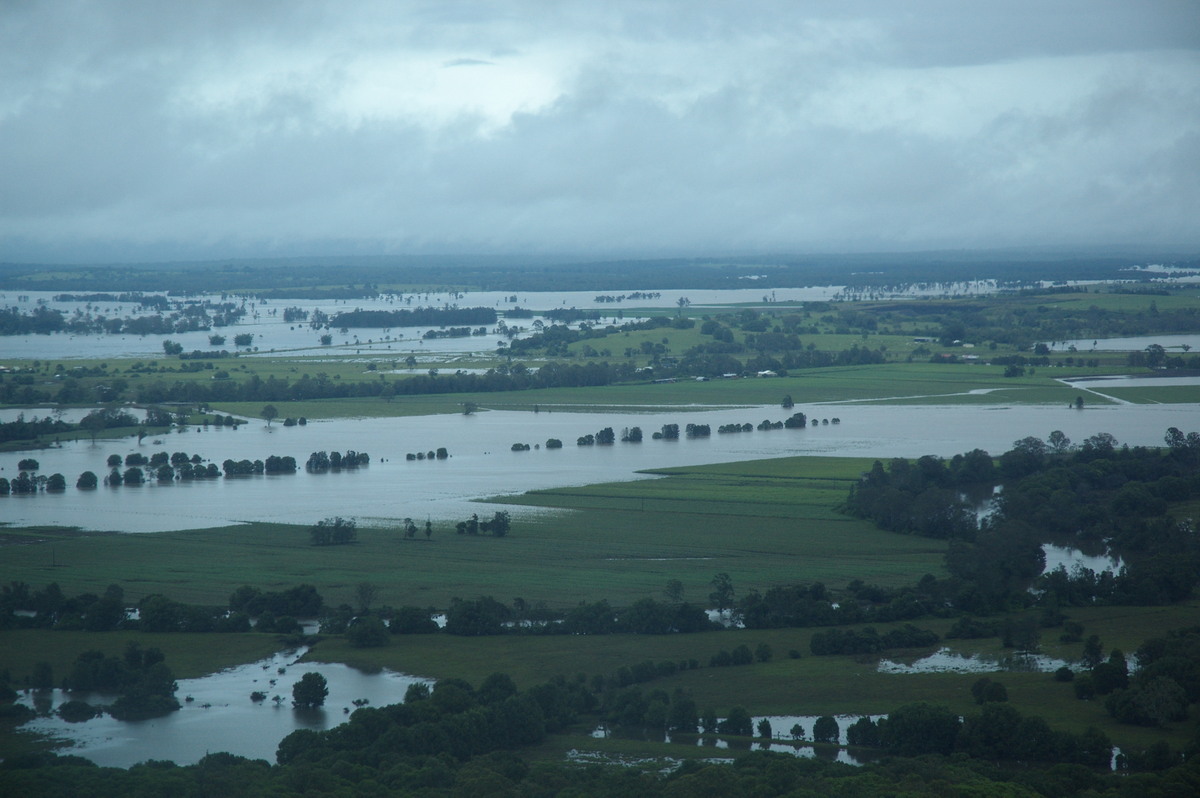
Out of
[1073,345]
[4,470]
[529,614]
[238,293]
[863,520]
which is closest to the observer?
[529,614]

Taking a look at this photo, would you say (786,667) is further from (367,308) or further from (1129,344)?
(367,308)

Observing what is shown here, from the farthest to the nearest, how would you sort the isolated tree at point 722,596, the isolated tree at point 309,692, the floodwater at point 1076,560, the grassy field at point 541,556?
1. the floodwater at point 1076,560
2. the grassy field at point 541,556
3. the isolated tree at point 722,596
4. the isolated tree at point 309,692

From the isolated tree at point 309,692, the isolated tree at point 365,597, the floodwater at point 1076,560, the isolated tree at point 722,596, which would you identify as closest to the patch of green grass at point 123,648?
the isolated tree at point 365,597

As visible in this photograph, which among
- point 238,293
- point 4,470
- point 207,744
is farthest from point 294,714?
point 238,293

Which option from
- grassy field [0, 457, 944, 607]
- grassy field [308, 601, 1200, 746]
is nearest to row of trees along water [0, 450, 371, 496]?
grassy field [0, 457, 944, 607]

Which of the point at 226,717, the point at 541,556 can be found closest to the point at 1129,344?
the point at 541,556

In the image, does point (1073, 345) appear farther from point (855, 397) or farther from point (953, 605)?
point (953, 605)

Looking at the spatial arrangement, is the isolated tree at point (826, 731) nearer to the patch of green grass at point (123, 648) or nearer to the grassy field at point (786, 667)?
the grassy field at point (786, 667)

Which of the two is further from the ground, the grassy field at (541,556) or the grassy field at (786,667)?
the grassy field at (541,556)
